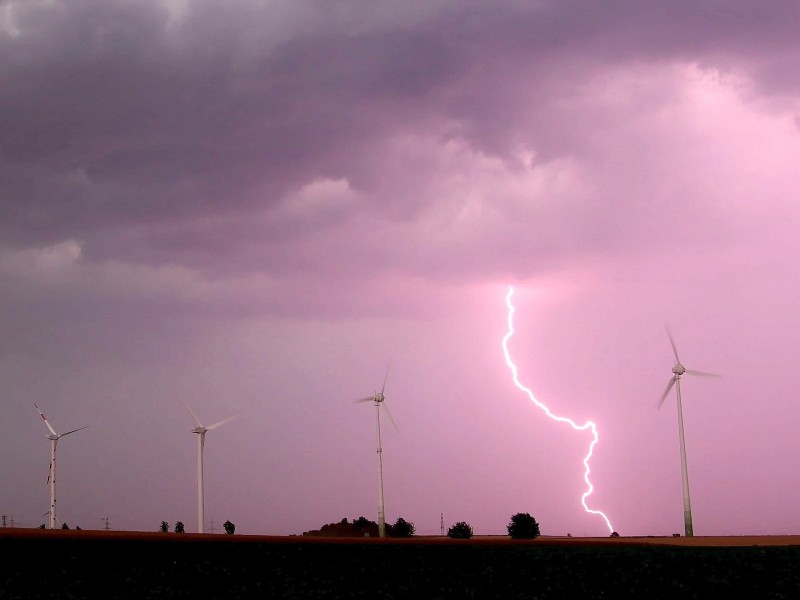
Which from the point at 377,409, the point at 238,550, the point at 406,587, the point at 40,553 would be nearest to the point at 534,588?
the point at 406,587

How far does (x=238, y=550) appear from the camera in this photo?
7331 cm

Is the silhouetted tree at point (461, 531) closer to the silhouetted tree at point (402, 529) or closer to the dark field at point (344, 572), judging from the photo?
the silhouetted tree at point (402, 529)

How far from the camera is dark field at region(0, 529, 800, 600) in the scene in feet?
181

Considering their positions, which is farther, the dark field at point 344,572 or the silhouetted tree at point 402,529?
the silhouetted tree at point 402,529

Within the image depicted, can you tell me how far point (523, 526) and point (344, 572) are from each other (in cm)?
7930

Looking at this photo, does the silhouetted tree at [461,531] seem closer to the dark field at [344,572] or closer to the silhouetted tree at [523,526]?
the silhouetted tree at [523,526]

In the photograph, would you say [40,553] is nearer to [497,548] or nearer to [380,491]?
[497,548]

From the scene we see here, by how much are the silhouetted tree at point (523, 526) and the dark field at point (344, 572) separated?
56640mm

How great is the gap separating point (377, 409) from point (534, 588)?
10869 centimetres

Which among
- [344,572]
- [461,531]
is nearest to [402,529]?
[461,531]

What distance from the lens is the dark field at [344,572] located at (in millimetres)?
55062

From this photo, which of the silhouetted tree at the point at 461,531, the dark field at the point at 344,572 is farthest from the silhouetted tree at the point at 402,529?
the dark field at the point at 344,572

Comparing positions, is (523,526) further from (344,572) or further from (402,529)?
(344,572)

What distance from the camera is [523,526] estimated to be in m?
140
